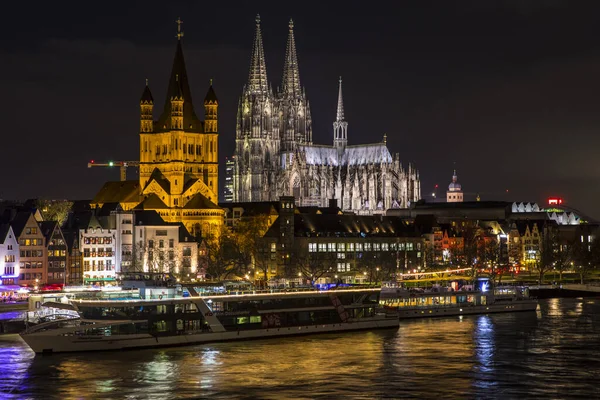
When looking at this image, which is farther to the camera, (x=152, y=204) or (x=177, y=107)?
(x=177, y=107)

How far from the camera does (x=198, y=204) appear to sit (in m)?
163

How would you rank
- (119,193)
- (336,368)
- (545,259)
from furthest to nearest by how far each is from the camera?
(545,259) < (119,193) < (336,368)

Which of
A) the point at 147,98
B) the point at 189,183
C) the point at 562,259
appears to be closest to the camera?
the point at 189,183

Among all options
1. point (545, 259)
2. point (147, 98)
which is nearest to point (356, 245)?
point (545, 259)

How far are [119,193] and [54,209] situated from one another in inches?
382

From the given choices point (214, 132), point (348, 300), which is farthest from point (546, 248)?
point (348, 300)

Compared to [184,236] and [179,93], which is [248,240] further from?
[179,93]

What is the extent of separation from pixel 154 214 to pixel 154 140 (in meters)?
25.6

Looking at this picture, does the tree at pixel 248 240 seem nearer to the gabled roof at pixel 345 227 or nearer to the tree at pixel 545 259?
the gabled roof at pixel 345 227

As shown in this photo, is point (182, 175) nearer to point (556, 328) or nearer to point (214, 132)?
point (214, 132)

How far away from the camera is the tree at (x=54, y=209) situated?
534 feet

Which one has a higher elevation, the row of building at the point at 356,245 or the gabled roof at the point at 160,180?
the gabled roof at the point at 160,180

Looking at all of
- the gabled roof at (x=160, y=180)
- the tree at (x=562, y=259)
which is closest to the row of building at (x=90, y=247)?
the gabled roof at (x=160, y=180)

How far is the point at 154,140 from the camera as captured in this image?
17200 cm
